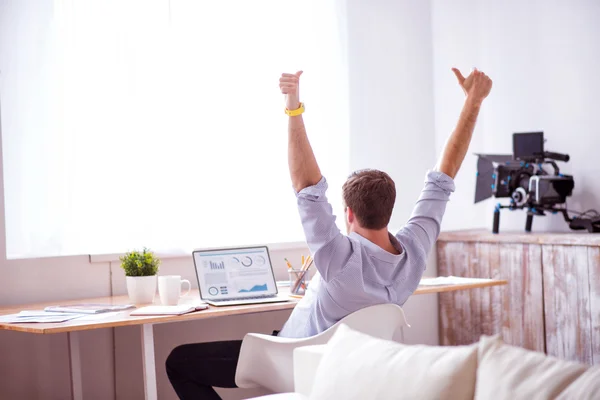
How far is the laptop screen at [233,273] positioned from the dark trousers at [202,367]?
360 millimetres

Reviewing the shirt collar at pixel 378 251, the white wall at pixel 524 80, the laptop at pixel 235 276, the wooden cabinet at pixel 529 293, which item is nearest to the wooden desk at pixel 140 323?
the laptop at pixel 235 276

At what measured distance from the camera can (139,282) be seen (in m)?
3.21

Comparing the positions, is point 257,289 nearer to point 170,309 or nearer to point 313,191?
point 170,309

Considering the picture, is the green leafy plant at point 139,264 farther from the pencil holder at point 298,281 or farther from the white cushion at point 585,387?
the white cushion at point 585,387

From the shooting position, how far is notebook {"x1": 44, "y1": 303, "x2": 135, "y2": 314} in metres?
2.92

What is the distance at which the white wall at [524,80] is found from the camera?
14.0ft

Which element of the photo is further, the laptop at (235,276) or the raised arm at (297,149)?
the laptop at (235,276)

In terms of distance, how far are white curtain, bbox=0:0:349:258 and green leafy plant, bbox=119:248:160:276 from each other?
0.40 meters

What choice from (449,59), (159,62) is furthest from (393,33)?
(159,62)

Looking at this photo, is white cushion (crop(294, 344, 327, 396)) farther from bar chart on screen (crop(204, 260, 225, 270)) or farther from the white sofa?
bar chart on screen (crop(204, 260, 225, 270))

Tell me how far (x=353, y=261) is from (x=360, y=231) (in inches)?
6.2

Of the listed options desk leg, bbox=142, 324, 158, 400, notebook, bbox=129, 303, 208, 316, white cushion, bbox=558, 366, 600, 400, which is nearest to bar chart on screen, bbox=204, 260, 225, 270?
notebook, bbox=129, 303, 208, 316

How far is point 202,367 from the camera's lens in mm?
2820

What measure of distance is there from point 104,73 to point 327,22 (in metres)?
1.39
